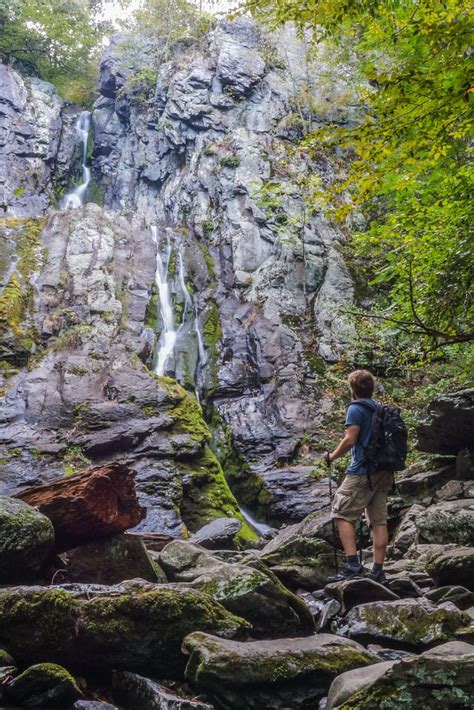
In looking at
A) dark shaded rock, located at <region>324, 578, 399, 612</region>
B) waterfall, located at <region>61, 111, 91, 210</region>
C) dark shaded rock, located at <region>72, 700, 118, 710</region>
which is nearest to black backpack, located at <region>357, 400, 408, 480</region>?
dark shaded rock, located at <region>324, 578, 399, 612</region>

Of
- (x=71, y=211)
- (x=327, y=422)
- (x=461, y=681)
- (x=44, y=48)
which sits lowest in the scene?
(x=461, y=681)

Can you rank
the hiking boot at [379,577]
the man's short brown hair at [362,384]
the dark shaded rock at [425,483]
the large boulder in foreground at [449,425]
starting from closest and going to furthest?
the hiking boot at [379,577], the man's short brown hair at [362,384], the large boulder in foreground at [449,425], the dark shaded rock at [425,483]

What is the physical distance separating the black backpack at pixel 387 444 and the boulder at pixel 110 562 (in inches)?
110

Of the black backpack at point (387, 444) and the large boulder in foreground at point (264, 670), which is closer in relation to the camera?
the large boulder in foreground at point (264, 670)

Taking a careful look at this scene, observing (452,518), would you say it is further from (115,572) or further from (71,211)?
(71,211)

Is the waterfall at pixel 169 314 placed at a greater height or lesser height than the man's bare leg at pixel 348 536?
greater

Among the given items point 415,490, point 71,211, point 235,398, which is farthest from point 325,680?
point 71,211

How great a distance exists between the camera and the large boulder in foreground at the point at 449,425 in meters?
8.63

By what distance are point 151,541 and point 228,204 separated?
21300 millimetres

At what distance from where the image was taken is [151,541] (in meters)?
8.67

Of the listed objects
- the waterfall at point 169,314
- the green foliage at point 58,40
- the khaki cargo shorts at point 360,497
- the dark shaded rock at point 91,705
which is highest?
the green foliage at point 58,40

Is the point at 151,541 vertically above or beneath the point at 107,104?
beneath

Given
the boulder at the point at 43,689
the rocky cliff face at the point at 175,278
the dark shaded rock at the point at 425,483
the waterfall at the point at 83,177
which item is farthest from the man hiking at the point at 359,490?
the waterfall at the point at 83,177

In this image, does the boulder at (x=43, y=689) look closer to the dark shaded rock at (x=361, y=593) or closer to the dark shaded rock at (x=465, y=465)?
the dark shaded rock at (x=361, y=593)
